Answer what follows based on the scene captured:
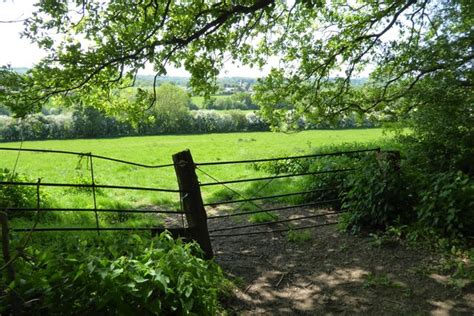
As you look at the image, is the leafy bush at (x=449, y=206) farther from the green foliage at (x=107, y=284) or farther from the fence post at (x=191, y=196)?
the green foliage at (x=107, y=284)

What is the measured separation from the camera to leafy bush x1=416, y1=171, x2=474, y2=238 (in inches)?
202

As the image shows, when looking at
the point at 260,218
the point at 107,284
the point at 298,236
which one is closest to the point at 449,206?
the point at 298,236

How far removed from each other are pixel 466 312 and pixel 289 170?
32.5 ft

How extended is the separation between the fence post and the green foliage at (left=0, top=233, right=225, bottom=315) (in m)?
1.55

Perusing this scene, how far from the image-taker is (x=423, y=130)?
779 centimetres

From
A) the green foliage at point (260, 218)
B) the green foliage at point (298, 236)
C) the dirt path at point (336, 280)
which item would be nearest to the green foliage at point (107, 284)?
the dirt path at point (336, 280)

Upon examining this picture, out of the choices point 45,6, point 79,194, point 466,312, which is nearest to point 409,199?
point 466,312

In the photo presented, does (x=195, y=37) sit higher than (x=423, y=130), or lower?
higher

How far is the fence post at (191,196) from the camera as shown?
4.52 meters

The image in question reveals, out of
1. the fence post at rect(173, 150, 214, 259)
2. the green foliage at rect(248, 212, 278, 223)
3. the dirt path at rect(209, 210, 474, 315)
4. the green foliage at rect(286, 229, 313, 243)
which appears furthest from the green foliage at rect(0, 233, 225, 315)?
the green foliage at rect(248, 212, 278, 223)

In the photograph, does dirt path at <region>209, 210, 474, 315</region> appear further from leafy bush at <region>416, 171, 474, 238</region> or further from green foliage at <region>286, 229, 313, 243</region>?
leafy bush at <region>416, 171, 474, 238</region>

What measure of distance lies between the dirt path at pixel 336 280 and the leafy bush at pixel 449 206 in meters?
0.56

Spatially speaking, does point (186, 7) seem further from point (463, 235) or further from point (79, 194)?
point (463, 235)

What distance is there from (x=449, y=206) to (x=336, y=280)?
6.68 ft
